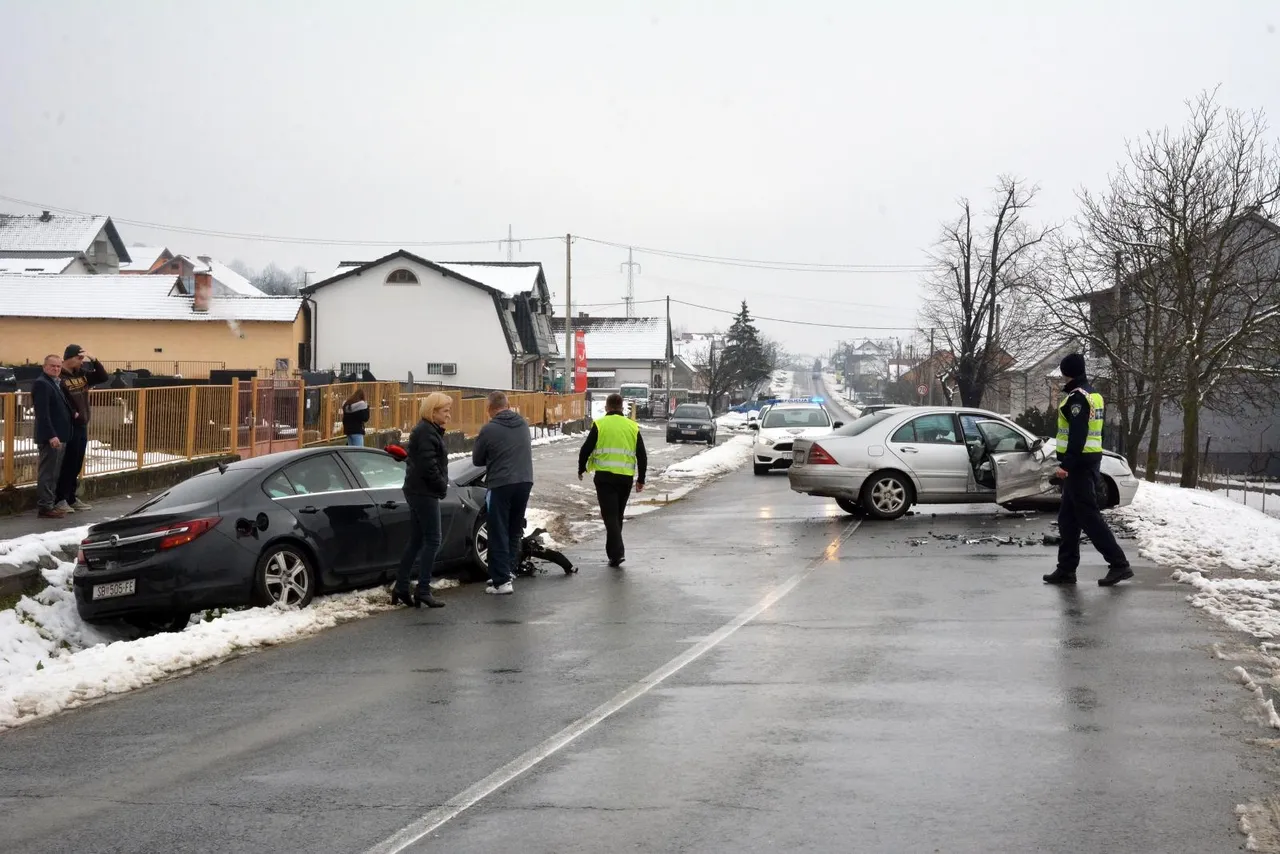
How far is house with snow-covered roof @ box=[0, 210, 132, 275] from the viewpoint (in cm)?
8081

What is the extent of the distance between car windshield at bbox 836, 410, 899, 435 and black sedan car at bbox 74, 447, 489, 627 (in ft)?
24.6

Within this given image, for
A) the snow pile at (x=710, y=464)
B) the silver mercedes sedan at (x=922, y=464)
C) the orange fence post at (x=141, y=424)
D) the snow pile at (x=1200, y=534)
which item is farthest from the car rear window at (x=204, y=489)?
the snow pile at (x=710, y=464)

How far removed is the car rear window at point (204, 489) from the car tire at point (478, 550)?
247cm

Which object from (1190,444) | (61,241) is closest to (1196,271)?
(1190,444)

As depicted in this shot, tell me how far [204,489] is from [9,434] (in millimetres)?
5982

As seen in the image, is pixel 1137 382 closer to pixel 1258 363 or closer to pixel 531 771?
pixel 1258 363

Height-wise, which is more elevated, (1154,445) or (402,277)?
(402,277)

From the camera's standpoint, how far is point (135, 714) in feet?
25.0

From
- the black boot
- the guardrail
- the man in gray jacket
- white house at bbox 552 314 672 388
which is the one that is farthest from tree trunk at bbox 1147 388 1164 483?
white house at bbox 552 314 672 388

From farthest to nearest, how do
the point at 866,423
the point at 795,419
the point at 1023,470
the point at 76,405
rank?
1. the point at 795,419
2. the point at 866,423
3. the point at 1023,470
4. the point at 76,405

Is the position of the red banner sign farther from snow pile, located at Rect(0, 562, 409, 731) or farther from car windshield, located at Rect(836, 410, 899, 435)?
snow pile, located at Rect(0, 562, 409, 731)

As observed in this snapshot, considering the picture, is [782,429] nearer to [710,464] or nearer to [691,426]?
[710,464]

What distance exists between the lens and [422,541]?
1140cm

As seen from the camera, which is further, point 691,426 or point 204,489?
point 691,426
